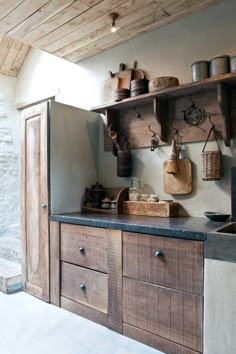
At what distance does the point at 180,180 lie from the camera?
86.7 inches

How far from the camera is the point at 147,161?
2439 millimetres

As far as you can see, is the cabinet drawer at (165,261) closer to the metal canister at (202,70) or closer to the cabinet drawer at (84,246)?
the cabinet drawer at (84,246)

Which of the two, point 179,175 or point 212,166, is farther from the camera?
point 179,175

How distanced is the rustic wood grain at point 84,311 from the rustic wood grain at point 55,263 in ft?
0.28

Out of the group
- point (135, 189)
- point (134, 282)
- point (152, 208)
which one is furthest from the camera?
point (135, 189)

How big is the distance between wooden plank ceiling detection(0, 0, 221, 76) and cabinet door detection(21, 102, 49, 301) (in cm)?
64

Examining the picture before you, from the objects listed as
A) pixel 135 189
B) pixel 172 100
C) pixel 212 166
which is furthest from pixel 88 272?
pixel 172 100

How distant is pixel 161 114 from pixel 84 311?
1583 mm

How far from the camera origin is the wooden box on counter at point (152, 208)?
7.01ft

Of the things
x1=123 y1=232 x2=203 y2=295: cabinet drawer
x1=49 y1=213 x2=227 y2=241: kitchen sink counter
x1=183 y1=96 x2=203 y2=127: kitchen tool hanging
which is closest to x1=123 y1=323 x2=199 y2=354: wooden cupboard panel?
x1=123 y1=232 x2=203 y2=295: cabinet drawer

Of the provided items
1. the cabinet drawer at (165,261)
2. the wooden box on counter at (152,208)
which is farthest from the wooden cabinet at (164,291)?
the wooden box on counter at (152,208)

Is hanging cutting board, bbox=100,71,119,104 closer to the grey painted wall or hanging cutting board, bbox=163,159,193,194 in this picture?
hanging cutting board, bbox=163,159,193,194

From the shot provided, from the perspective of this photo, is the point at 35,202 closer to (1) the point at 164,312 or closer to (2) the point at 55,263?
(2) the point at 55,263

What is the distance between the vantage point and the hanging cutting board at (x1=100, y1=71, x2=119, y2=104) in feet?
8.53
